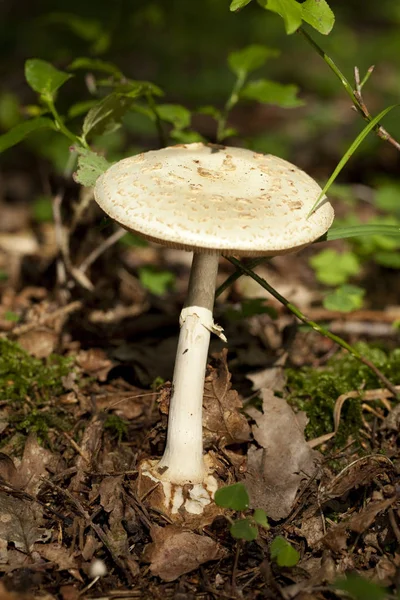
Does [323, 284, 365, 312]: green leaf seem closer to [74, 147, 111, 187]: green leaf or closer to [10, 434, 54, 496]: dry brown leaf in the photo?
[74, 147, 111, 187]: green leaf

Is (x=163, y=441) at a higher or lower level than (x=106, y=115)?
lower

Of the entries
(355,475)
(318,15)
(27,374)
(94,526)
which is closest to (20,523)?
(94,526)

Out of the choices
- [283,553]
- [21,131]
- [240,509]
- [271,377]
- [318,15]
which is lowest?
[271,377]

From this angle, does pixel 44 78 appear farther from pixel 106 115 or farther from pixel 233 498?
pixel 233 498

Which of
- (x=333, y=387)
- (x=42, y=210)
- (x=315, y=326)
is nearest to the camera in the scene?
(x=315, y=326)

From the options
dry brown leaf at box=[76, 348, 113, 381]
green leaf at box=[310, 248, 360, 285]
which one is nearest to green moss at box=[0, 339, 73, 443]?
dry brown leaf at box=[76, 348, 113, 381]

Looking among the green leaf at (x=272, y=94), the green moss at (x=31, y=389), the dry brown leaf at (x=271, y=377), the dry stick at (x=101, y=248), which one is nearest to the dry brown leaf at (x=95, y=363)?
the green moss at (x=31, y=389)

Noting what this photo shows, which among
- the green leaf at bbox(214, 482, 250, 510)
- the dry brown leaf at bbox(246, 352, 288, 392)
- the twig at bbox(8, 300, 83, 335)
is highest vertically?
the green leaf at bbox(214, 482, 250, 510)
